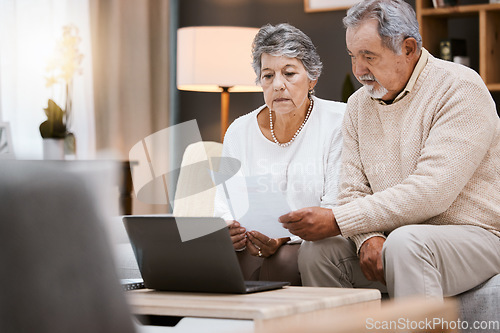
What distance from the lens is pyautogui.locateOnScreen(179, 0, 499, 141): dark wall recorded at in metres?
4.07

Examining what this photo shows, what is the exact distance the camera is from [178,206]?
2391 millimetres

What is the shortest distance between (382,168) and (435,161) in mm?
198

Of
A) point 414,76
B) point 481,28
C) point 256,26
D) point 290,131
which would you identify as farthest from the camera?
point 256,26

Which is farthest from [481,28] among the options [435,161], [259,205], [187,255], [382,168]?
[187,255]

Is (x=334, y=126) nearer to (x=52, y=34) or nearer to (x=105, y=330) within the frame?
(x=105, y=330)

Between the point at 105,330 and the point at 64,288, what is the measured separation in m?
0.05

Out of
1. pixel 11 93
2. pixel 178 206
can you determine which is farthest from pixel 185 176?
pixel 11 93

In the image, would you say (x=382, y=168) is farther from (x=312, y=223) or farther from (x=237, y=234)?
(x=237, y=234)

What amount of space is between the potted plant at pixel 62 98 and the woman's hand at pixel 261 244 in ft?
4.79

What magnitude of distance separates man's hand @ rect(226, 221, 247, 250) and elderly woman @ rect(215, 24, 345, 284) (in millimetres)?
153

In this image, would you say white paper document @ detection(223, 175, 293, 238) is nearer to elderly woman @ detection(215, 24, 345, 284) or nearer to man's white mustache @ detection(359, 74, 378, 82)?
elderly woman @ detection(215, 24, 345, 284)

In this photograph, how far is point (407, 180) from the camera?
68.8 inches

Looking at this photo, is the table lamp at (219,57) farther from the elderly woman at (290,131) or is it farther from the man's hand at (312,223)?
the man's hand at (312,223)

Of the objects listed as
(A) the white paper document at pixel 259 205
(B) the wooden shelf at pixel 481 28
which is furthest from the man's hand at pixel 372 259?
(B) the wooden shelf at pixel 481 28
